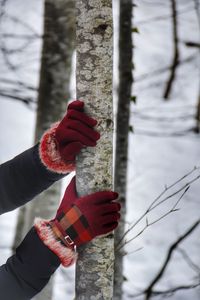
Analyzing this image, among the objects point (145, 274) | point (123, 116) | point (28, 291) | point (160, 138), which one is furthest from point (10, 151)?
point (28, 291)

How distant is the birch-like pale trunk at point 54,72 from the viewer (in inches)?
135

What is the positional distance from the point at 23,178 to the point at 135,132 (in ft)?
23.7

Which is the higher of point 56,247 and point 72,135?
point 72,135

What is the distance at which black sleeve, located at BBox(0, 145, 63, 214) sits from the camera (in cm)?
173

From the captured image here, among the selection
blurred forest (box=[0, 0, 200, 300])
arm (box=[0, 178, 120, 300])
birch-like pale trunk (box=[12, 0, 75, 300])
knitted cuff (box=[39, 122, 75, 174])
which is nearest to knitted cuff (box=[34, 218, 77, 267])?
arm (box=[0, 178, 120, 300])

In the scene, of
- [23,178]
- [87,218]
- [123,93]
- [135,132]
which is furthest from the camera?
[135,132]

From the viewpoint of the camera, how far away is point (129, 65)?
9.94 feet

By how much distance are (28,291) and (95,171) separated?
502 millimetres

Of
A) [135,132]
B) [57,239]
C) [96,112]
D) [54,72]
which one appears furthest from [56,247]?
[135,132]

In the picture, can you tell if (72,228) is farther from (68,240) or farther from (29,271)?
(29,271)

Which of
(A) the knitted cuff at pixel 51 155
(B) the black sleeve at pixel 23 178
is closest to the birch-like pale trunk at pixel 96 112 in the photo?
(A) the knitted cuff at pixel 51 155

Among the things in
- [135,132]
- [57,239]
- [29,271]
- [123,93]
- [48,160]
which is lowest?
[135,132]

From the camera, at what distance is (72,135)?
1450mm

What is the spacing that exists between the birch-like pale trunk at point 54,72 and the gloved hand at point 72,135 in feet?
6.10
